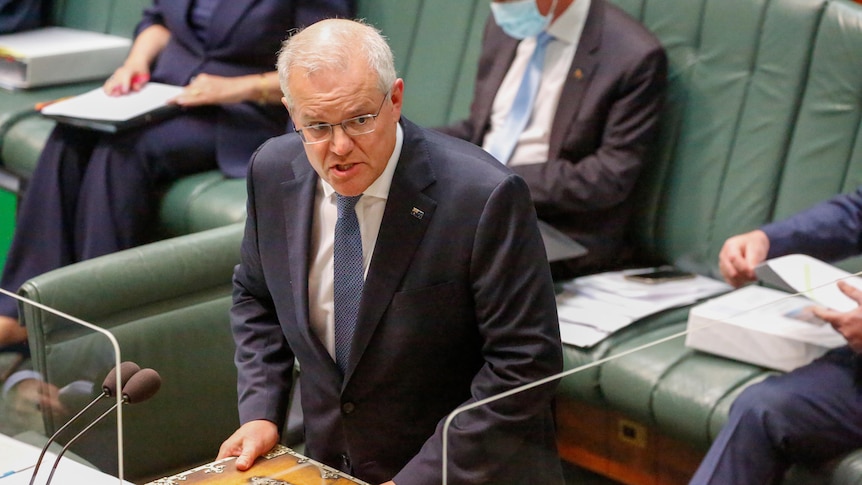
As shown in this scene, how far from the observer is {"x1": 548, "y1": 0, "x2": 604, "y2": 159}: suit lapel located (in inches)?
113

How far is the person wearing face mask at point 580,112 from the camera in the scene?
9.35 ft

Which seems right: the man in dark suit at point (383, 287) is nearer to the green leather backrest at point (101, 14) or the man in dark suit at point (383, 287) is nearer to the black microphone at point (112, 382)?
the black microphone at point (112, 382)

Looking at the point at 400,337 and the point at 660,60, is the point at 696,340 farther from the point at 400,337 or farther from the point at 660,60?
the point at 660,60

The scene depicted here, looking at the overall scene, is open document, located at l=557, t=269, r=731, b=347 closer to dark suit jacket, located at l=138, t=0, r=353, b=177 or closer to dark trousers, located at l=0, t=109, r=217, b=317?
dark suit jacket, located at l=138, t=0, r=353, b=177

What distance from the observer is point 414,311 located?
164 cm

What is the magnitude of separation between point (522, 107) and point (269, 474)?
64.7 inches

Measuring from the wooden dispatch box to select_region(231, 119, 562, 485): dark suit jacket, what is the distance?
11cm

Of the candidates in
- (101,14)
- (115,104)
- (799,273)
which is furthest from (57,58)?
(799,273)

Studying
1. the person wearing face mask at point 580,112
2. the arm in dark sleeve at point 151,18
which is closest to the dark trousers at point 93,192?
the arm in dark sleeve at point 151,18

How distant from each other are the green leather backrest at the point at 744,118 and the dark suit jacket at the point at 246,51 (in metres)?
0.98

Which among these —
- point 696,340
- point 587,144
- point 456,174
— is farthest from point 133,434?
point 587,144

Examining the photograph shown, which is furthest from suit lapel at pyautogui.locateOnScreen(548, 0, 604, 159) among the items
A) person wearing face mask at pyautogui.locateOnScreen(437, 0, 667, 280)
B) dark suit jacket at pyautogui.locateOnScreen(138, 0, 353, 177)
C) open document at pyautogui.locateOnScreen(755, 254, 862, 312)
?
dark suit jacket at pyautogui.locateOnScreen(138, 0, 353, 177)

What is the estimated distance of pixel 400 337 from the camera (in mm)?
1648

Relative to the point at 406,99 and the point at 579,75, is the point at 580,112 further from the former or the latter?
the point at 406,99
